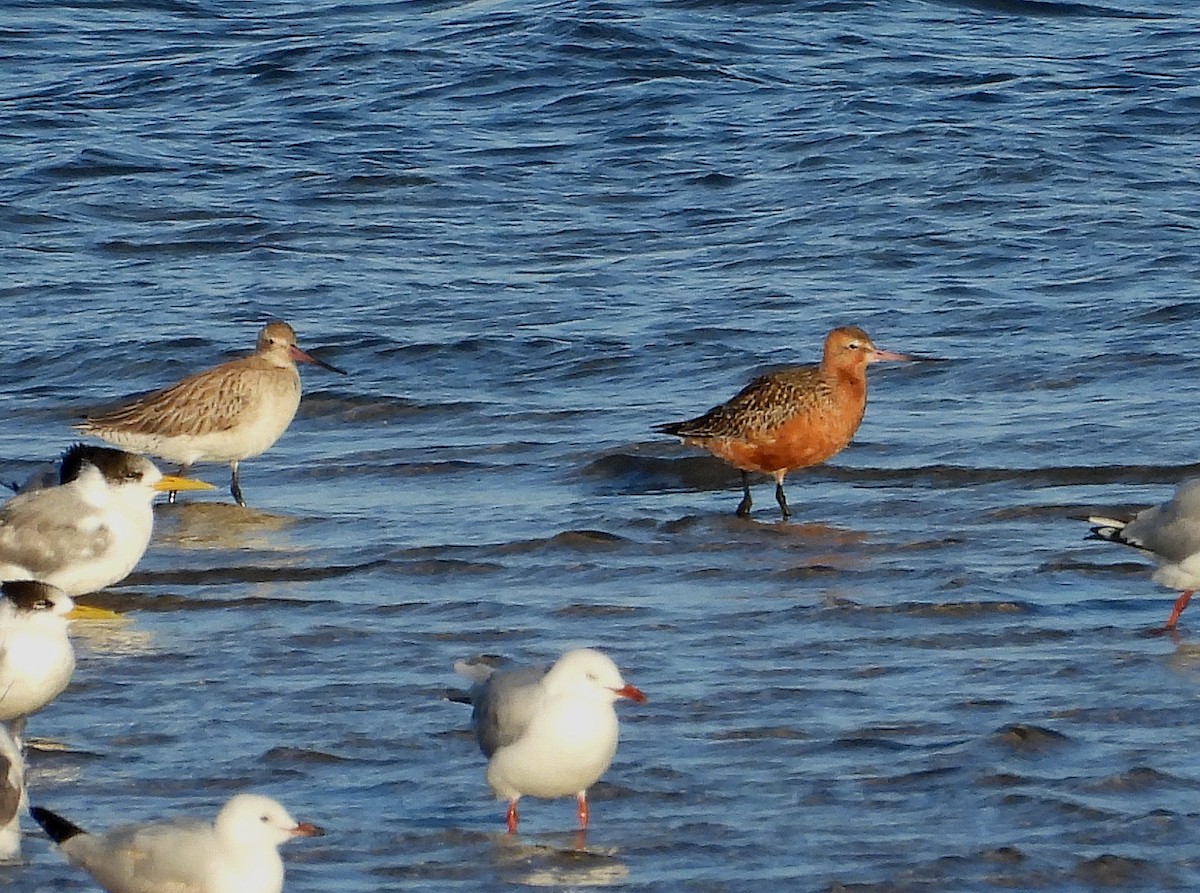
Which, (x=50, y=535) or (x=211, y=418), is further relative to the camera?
(x=211, y=418)

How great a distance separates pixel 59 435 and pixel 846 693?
6309 millimetres

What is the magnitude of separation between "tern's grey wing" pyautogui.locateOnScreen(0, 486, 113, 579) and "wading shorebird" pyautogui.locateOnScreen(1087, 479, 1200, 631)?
3.76m

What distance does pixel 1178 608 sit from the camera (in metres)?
8.23

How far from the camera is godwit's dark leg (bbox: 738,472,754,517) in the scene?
416 inches

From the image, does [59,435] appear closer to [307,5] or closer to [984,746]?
[984,746]

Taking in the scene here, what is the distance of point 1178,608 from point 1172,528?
0.31 metres

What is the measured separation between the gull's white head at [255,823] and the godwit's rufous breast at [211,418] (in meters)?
5.62

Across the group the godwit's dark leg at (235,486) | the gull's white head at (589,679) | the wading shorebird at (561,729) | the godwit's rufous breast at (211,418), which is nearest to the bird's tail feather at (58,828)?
the wading shorebird at (561,729)

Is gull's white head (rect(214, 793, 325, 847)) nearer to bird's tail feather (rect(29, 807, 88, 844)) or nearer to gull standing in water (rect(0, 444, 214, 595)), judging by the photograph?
bird's tail feather (rect(29, 807, 88, 844))

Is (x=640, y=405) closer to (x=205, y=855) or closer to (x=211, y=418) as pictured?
(x=211, y=418)

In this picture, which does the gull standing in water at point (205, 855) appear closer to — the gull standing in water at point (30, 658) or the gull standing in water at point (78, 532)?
the gull standing in water at point (30, 658)

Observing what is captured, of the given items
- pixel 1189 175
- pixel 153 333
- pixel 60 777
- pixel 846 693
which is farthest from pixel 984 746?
pixel 1189 175

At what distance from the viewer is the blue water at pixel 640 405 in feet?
21.4

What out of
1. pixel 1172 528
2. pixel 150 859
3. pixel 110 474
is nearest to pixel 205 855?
pixel 150 859
